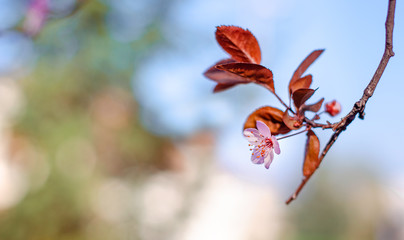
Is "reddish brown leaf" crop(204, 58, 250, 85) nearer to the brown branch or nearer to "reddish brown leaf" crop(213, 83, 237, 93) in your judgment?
"reddish brown leaf" crop(213, 83, 237, 93)

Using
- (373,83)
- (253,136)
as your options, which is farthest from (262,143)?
(373,83)

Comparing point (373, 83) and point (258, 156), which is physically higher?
point (373, 83)

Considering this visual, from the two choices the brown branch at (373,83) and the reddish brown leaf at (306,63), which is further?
Answer: the reddish brown leaf at (306,63)

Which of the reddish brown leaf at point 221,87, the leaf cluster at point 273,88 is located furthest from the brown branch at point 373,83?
the reddish brown leaf at point 221,87

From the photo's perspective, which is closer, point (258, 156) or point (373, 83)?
point (373, 83)

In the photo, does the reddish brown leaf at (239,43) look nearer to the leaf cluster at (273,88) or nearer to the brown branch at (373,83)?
the leaf cluster at (273,88)

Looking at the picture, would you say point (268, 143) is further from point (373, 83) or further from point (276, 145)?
point (373, 83)
